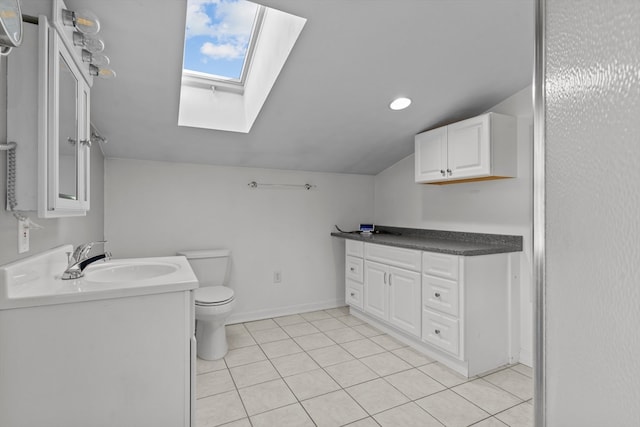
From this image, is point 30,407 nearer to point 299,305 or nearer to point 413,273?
point 413,273

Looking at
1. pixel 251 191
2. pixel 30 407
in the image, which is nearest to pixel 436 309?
pixel 251 191

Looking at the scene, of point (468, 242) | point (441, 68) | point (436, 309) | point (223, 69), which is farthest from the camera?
point (468, 242)

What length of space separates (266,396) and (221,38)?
7.80 feet

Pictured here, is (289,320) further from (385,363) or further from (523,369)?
(523,369)

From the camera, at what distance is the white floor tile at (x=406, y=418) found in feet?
5.65

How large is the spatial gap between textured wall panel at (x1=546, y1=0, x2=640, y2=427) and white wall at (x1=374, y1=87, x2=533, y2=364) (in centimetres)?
152

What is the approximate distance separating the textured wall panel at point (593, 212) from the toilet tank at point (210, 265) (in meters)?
2.65

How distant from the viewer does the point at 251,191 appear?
330cm

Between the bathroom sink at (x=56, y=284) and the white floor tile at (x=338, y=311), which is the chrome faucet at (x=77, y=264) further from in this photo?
the white floor tile at (x=338, y=311)

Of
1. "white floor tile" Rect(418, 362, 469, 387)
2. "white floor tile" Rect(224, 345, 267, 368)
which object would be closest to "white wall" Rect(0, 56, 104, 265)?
"white floor tile" Rect(224, 345, 267, 368)

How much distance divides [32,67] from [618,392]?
1705 millimetres

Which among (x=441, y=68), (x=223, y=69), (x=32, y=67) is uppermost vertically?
(x=223, y=69)

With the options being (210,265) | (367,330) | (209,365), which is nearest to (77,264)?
(209,365)

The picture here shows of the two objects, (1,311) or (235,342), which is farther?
(235,342)
